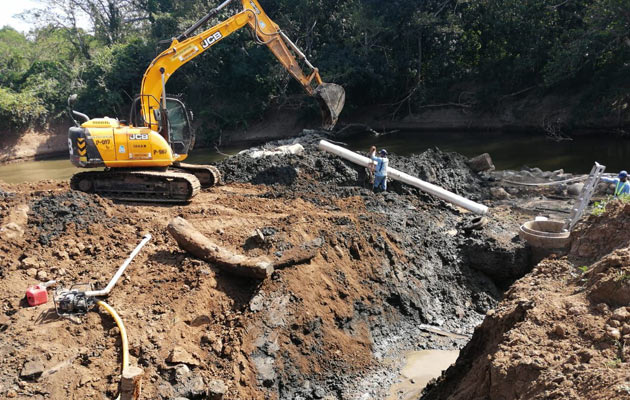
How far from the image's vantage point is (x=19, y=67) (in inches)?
1361

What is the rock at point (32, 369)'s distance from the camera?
18.9ft

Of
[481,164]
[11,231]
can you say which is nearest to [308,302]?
[11,231]

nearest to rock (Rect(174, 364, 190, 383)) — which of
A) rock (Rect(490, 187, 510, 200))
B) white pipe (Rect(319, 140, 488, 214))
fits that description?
white pipe (Rect(319, 140, 488, 214))

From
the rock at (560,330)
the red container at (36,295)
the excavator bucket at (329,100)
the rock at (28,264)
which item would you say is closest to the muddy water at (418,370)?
the rock at (560,330)

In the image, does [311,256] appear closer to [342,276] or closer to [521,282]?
[342,276]

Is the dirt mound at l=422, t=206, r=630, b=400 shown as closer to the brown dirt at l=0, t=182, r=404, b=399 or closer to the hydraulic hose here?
the brown dirt at l=0, t=182, r=404, b=399

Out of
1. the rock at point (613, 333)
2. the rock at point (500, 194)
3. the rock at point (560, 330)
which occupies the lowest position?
the rock at point (560, 330)

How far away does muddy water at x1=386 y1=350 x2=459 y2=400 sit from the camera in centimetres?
674

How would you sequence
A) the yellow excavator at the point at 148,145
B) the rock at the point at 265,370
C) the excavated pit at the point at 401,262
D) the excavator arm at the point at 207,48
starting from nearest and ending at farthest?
the rock at the point at 265,370 → the excavated pit at the point at 401,262 → the yellow excavator at the point at 148,145 → the excavator arm at the point at 207,48

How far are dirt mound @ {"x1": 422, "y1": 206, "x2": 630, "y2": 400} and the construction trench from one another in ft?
0.05

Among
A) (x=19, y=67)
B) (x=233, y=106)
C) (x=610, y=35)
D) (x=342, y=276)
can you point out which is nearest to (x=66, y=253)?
(x=342, y=276)

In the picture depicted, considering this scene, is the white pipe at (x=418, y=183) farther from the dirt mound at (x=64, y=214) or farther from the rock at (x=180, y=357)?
the rock at (x=180, y=357)

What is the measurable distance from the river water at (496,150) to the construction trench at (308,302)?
880 centimetres

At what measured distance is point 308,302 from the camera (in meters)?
7.38
